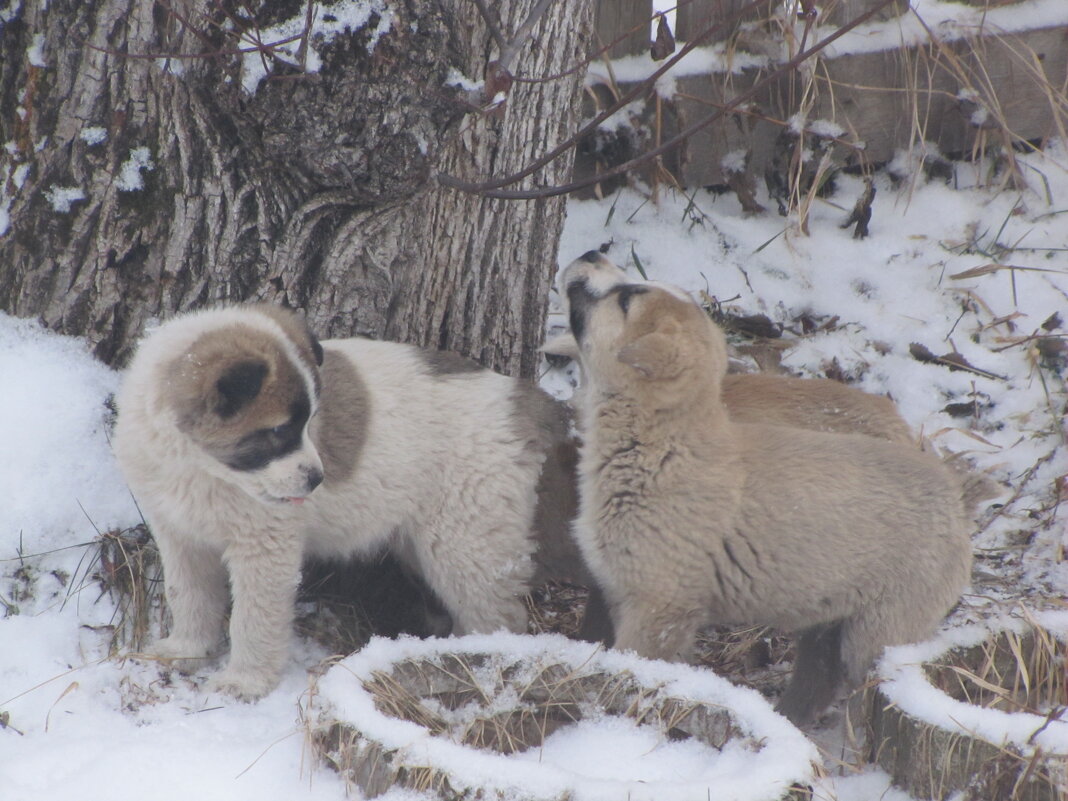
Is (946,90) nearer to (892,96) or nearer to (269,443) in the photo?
(892,96)

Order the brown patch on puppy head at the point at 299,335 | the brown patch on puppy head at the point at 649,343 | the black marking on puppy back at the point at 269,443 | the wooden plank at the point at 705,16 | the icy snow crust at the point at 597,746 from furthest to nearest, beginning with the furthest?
the wooden plank at the point at 705,16, the brown patch on puppy head at the point at 649,343, the brown patch on puppy head at the point at 299,335, the black marking on puppy back at the point at 269,443, the icy snow crust at the point at 597,746

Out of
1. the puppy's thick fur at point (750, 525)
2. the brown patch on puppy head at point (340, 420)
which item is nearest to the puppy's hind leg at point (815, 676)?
the puppy's thick fur at point (750, 525)

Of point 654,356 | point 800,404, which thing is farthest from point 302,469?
point 800,404

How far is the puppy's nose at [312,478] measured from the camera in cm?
364

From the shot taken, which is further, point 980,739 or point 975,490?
point 975,490

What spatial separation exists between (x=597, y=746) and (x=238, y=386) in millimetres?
1672

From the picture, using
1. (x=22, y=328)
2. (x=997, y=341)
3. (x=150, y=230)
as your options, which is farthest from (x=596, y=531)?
(x=997, y=341)

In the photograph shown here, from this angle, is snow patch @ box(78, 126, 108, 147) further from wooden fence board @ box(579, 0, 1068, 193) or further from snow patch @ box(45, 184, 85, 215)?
wooden fence board @ box(579, 0, 1068, 193)

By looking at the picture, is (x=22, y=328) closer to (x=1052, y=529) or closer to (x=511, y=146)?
(x=511, y=146)

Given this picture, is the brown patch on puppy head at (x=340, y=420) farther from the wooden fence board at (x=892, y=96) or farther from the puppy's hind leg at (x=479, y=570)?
the wooden fence board at (x=892, y=96)

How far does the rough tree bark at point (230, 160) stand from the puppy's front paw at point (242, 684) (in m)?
1.42

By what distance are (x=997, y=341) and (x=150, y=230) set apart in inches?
184

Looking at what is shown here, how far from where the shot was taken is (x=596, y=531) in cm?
410

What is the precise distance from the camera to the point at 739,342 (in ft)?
20.7
